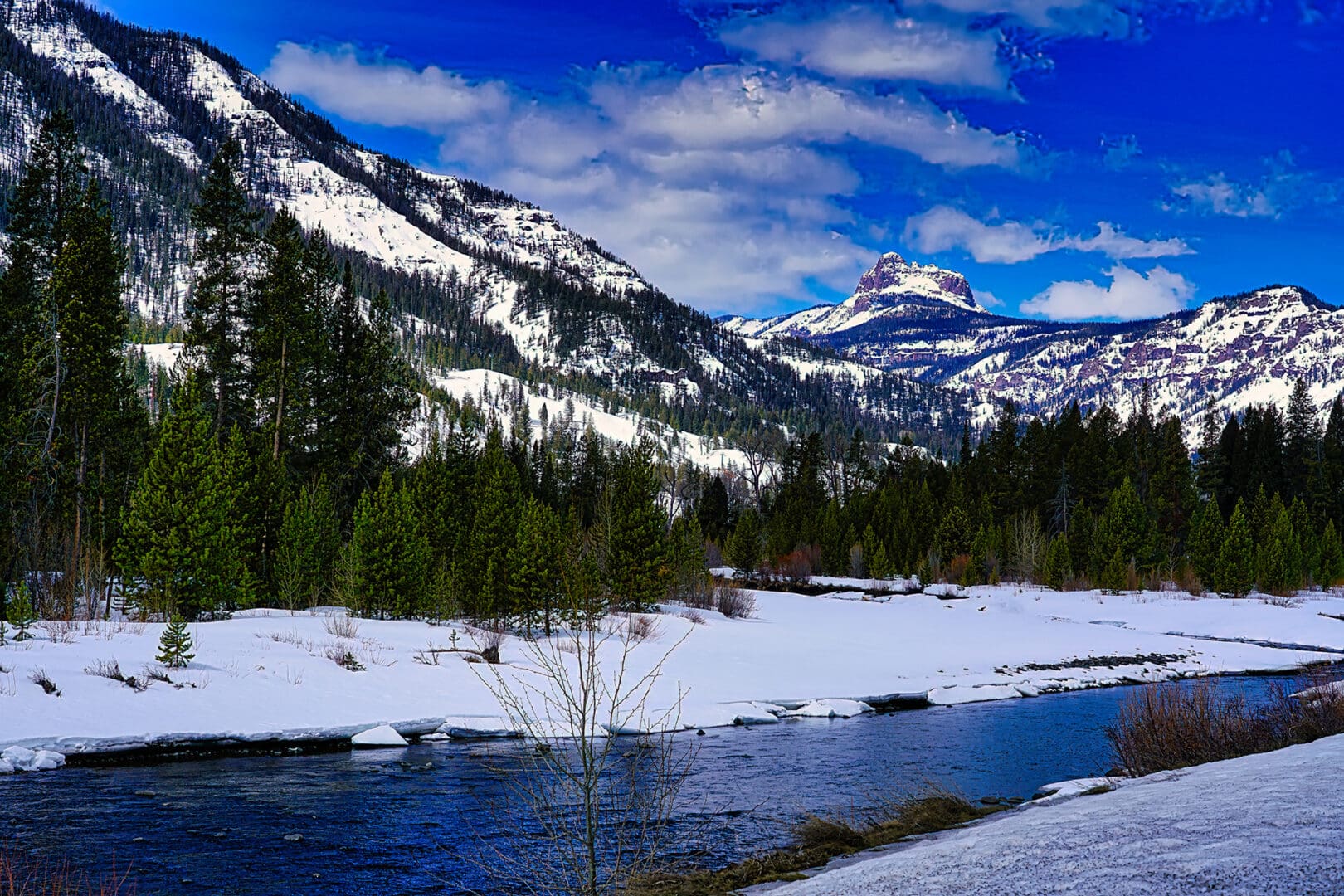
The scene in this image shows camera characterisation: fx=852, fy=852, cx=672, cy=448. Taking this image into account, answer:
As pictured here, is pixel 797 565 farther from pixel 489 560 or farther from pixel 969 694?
pixel 969 694

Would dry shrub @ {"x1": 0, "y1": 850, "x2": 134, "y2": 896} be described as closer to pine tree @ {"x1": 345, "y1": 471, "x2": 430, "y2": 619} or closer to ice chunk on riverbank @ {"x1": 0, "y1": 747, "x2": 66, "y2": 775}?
ice chunk on riverbank @ {"x1": 0, "y1": 747, "x2": 66, "y2": 775}

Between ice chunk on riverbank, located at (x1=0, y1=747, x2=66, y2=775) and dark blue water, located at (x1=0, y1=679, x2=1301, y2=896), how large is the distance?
350 millimetres

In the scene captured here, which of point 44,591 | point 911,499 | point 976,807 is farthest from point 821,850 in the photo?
point 911,499

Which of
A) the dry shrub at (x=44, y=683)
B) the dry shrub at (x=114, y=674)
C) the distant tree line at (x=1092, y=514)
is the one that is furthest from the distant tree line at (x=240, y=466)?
the distant tree line at (x=1092, y=514)

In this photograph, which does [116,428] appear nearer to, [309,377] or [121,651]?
[309,377]

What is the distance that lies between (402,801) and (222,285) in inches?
1208

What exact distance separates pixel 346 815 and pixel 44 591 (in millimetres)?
16356

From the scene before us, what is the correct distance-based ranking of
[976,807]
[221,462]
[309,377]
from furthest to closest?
[309,377], [221,462], [976,807]

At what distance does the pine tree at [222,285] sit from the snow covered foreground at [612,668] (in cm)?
1298

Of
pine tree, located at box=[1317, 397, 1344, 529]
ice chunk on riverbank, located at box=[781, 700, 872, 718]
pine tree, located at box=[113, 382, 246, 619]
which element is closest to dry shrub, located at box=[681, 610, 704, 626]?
ice chunk on riverbank, located at box=[781, 700, 872, 718]

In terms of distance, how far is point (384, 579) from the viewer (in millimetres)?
30750

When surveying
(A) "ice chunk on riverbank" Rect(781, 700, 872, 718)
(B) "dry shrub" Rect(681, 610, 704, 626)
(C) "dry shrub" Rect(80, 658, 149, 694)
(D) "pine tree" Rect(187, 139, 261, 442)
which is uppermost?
(D) "pine tree" Rect(187, 139, 261, 442)

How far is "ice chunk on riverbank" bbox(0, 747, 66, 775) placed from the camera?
1451 centimetres

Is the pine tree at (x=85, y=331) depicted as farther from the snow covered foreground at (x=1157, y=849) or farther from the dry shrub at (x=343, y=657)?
the snow covered foreground at (x=1157, y=849)
